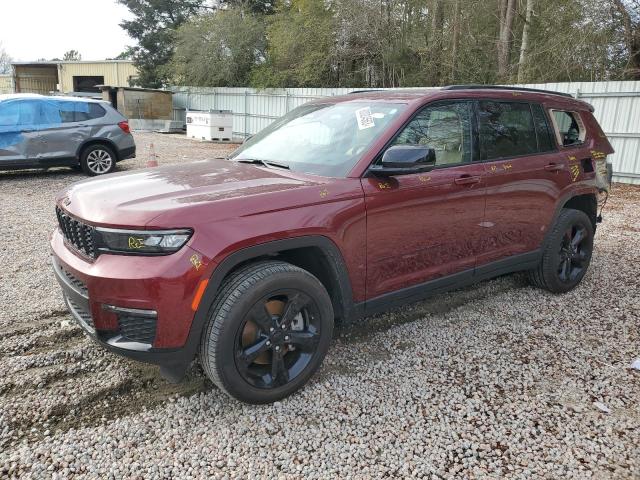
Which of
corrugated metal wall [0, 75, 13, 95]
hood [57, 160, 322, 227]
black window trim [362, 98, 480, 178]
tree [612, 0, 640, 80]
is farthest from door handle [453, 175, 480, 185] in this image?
corrugated metal wall [0, 75, 13, 95]

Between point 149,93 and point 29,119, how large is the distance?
1799cm

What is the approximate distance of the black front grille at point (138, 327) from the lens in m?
2.46

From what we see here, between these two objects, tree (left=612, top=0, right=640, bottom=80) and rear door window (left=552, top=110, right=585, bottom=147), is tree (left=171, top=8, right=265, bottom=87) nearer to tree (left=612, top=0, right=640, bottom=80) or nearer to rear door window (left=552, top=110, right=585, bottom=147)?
tree (left=612, top=0, right=640, bottom=80)

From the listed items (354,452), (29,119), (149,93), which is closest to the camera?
(354,452)

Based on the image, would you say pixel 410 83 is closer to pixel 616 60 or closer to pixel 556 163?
pixel 616 60

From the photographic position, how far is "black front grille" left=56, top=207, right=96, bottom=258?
2613 millimetres

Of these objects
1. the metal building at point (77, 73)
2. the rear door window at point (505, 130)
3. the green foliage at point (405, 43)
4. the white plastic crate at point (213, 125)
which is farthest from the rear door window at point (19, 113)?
the metal building at point (77, 73)

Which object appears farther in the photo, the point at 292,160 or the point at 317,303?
the point at 292,160

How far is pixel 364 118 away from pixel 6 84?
158 feet

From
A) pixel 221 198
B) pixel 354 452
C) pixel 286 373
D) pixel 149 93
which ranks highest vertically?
pixel 149 93

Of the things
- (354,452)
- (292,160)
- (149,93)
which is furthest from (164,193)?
(149,93)

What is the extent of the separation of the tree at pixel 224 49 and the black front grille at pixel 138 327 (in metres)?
25.0

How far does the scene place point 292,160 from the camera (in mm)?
3449

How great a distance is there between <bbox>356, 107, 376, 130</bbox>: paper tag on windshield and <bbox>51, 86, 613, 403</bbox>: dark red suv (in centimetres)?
1
